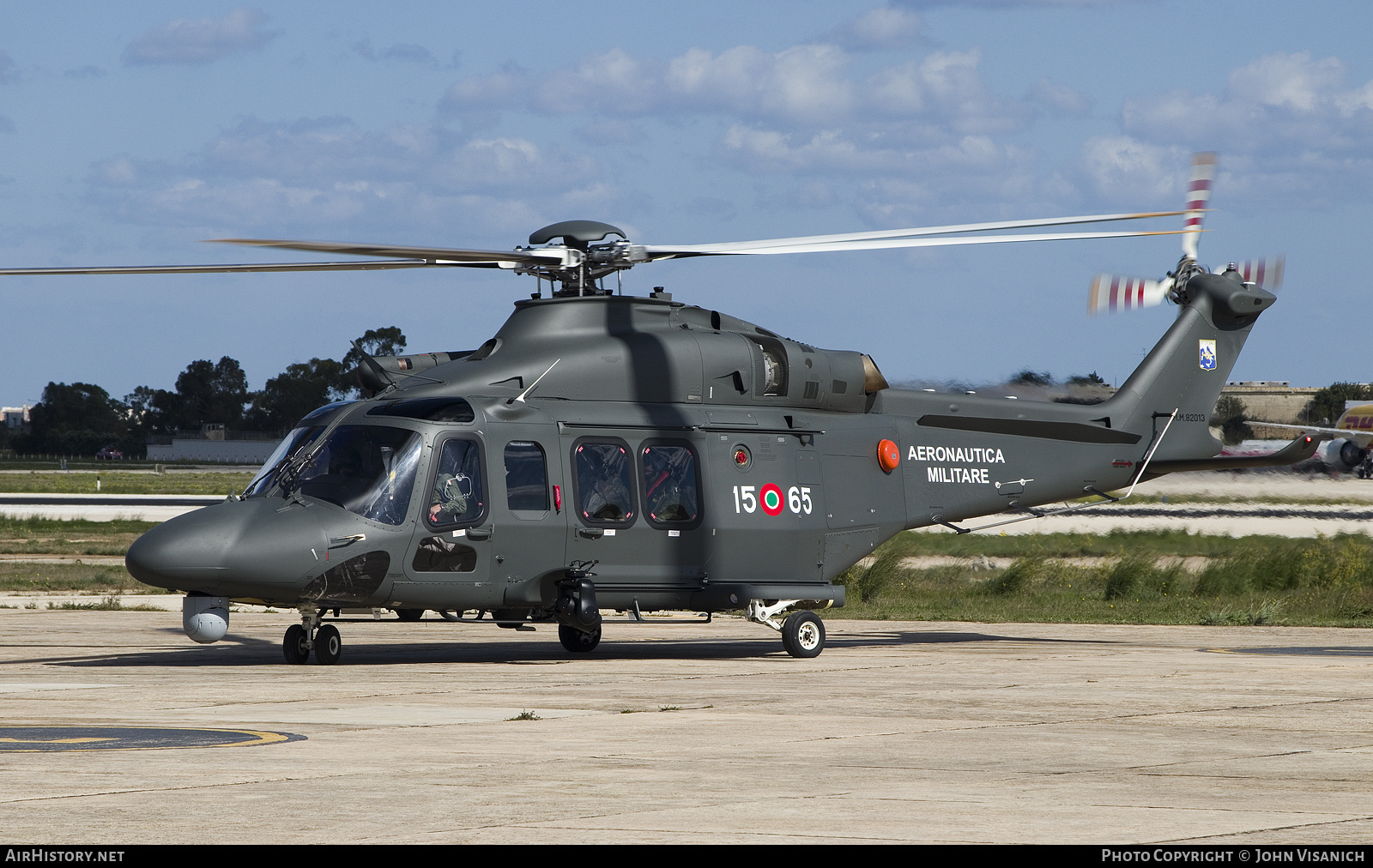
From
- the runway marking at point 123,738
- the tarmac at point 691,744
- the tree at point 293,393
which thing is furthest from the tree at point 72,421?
the runway marking at point 123,738

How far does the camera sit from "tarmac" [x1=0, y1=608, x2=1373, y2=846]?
7.64 metres

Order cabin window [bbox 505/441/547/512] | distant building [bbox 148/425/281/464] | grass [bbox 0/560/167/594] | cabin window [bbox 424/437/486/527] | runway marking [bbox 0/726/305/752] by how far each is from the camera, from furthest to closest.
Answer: distant building [bbox 148/425/281/464], grass [bbox 0/560/167/594], cabin window [bbox 505/441/547/512], cabin window [bbox 424/437/486/527], runway marking [bbox 0/726/305/752]

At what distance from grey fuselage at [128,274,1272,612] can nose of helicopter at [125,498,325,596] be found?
18 millimetres

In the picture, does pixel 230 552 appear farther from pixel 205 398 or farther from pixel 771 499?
pixel 205 398

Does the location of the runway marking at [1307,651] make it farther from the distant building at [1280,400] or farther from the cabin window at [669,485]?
the distant building at [1280,400]

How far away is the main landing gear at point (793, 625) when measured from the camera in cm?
1812

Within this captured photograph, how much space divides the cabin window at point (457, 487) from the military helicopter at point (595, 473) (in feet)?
0.08

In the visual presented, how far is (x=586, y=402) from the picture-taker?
1736 centimetres


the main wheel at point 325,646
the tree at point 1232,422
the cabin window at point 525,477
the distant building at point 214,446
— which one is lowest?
the main wheel at point 325,646

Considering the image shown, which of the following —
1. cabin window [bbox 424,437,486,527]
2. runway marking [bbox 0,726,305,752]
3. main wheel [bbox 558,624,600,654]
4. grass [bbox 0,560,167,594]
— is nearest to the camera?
runway marking [bbox 0,726,305,752]

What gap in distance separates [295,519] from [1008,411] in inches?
369

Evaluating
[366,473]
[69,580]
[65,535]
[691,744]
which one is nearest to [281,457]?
[366,473]

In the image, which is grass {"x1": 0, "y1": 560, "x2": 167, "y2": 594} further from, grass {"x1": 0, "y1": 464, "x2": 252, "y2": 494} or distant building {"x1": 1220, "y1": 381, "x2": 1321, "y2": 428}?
grass {"x1": 0, "y1": 464, "x2": 252, "y2": 494}

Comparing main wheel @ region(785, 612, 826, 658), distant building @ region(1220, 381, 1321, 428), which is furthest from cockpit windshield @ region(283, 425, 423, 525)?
distant building @ region(1220, 381, 1321, 428)
